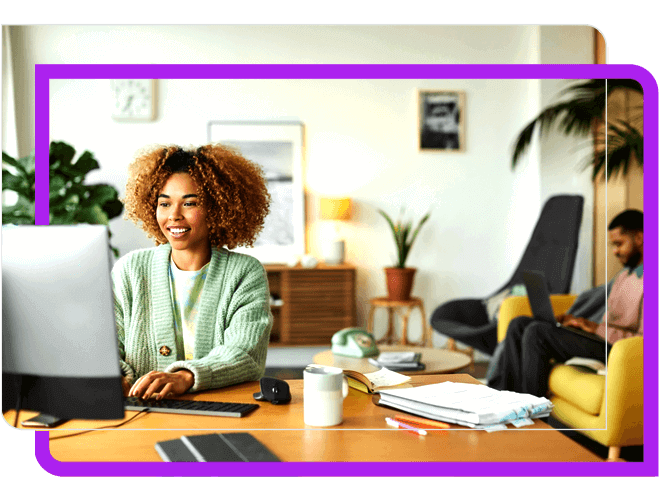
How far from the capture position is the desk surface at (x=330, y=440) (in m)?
Result: 0.99

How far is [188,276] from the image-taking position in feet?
3.94

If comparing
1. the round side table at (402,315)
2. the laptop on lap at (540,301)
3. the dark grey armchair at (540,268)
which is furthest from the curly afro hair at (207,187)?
the laptop on lap at (540,301)

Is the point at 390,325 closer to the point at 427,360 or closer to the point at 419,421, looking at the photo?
the point at 427,360

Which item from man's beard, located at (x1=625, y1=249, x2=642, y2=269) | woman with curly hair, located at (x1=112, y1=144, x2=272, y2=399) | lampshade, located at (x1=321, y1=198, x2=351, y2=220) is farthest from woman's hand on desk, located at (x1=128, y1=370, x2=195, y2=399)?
man's beard, located at (x1=625, y1=249, x2=642, y2=269)

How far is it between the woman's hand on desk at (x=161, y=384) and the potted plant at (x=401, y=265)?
691mm

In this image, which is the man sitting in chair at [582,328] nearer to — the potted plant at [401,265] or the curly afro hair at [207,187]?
the potted plant at [401,265]

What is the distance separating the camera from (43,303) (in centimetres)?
92

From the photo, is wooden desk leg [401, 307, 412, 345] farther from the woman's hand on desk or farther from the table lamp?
the woman's hand on desk

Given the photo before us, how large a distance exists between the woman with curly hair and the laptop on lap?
922 mm

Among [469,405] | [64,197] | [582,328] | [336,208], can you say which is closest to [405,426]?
[469,405]

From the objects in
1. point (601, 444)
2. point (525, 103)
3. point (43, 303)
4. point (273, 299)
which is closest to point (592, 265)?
point (525, 103)

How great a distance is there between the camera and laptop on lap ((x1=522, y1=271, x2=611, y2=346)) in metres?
1.71

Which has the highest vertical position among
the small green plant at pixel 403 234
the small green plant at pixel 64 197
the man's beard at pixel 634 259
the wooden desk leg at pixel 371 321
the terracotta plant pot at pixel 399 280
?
the small green plant at pixel 64 197

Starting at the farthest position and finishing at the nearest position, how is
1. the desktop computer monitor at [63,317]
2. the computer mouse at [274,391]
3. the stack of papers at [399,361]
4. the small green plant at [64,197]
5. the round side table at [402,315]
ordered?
1. the small green plant at [64,197]
2. the round side table at [402,315]
3. the stack of papers at [399,361]
4. the computer mouse at [274,391]
5. the desktop computer monitor at [63,317]
